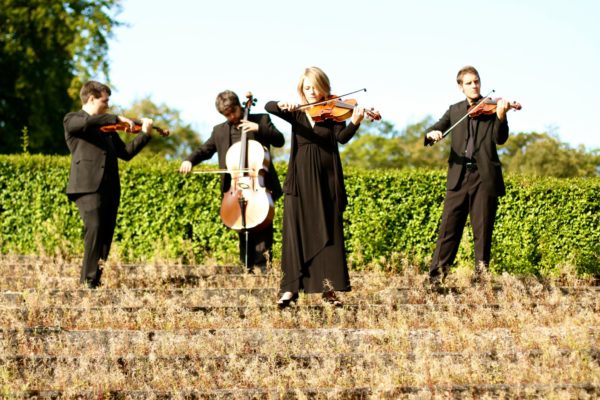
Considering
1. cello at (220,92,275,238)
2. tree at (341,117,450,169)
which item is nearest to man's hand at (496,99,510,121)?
cello at (220,92,275,238)

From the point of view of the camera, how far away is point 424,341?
6.33m

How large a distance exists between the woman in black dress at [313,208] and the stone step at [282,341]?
745 millimetres

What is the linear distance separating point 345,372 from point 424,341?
2.85 feet

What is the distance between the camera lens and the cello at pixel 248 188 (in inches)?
353

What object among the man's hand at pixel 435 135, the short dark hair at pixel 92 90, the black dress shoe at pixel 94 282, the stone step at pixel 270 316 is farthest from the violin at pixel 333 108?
the black dress shoe at pixel 94 282

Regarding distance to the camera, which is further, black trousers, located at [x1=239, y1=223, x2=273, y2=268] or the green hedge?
the green hedge

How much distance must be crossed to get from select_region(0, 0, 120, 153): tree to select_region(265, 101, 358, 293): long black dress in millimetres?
22746

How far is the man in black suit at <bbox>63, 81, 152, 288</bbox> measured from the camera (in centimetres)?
835

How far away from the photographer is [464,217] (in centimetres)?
856

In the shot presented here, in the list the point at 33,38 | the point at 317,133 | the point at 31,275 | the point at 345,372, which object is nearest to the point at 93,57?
the point at 33,38

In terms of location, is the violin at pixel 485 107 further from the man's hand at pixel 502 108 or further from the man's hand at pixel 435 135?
the man's hand at pixel 435 135

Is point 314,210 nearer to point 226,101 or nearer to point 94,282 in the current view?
point 226,101

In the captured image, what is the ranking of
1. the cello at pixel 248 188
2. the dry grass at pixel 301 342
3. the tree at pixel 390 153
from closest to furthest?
the dry grass at pixel 301 342 → the cello at pixel 248 188 → the tree at pixel 390 153

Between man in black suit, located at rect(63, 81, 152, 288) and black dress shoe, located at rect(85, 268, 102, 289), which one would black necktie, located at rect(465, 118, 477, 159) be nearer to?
man in black suit, located at rect(63, 81, 152, 288)
